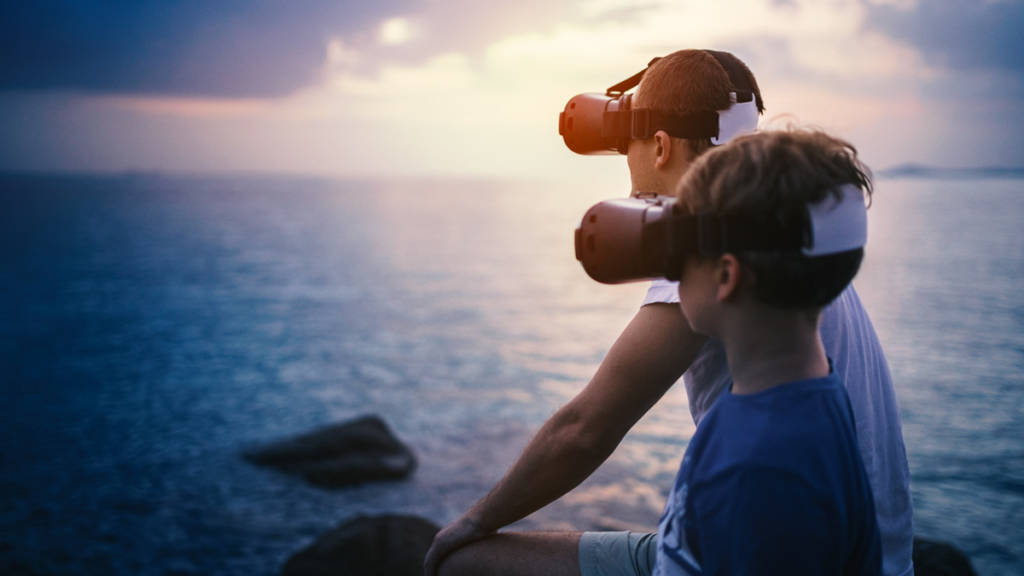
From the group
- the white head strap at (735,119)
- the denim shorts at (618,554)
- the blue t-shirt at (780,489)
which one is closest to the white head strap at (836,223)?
the blue t-shirt at (780,489)

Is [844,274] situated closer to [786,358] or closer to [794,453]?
[786,358]

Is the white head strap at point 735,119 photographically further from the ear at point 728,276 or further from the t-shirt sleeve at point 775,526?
the t-shirt sleeve at point 775,526

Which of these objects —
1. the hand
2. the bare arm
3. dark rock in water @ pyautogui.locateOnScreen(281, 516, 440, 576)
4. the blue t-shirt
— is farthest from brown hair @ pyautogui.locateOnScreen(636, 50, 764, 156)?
dark rock in water @ pyautogui.locateOnScreen(281, 516, 440, 576)

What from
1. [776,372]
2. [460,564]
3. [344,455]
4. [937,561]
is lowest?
[344,455]

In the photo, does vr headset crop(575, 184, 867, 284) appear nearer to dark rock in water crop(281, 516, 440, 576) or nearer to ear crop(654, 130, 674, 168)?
ear crop(654, 130, 674, 168)

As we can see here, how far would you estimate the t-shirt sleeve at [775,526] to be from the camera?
134cm

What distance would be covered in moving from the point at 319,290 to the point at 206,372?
46.1 ft

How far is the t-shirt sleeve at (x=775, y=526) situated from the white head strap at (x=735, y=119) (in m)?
1.23

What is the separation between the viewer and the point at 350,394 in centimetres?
1517

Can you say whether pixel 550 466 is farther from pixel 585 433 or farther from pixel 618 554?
pixel 618 554

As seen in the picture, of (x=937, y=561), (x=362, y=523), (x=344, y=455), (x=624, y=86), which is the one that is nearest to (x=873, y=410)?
(x=624, y=86)

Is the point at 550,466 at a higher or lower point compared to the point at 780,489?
lower

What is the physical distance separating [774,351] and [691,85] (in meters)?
1.07

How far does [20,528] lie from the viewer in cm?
890
